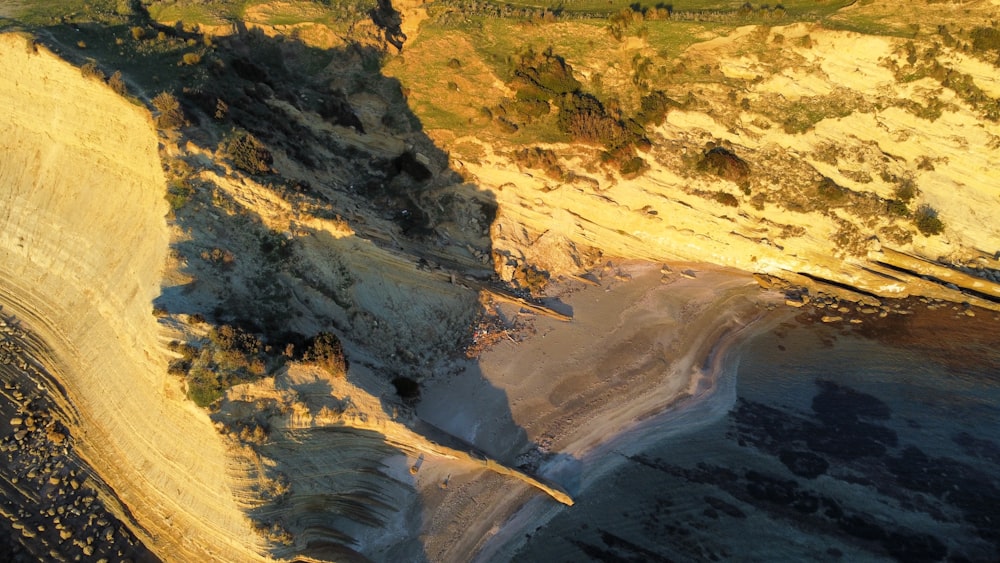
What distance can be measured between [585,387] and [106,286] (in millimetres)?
20198

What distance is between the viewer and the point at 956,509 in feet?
65.7

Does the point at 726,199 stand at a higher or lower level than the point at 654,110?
lower

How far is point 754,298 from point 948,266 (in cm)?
1013

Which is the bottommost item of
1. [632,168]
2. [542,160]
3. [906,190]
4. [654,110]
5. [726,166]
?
[542,160]

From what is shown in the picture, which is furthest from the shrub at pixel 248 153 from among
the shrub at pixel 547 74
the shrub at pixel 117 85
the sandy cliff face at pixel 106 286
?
the shrub at pixel 547 74

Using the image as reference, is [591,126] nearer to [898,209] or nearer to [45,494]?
[898,209]

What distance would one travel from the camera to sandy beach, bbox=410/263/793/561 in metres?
21.2

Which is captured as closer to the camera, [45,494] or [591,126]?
[45,494]

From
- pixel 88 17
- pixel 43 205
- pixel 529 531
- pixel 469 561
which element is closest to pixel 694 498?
pixel 529 531

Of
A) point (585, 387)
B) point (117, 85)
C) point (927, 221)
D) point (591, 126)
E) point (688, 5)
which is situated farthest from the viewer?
point (688, 5)

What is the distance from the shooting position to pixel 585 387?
25219 mm

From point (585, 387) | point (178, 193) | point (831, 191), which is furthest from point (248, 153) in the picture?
point (831, 191)

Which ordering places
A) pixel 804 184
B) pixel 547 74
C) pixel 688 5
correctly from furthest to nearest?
pixel 688 5 → pixel 547 74 → pixel 804 184

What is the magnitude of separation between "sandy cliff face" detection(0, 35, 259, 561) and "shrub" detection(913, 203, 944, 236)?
33.9 m
